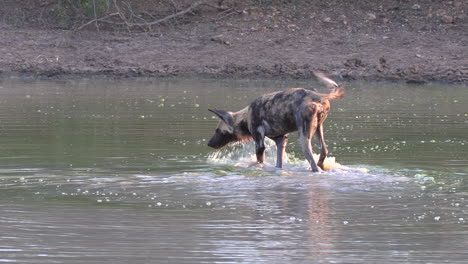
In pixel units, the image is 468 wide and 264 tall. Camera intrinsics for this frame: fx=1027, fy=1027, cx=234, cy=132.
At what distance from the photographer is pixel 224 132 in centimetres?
1245

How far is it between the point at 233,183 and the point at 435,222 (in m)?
2.67

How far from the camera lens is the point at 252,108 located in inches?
466

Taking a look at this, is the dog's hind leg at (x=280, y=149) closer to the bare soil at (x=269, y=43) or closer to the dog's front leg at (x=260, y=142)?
the dog's front leg at (x=260, y=142)

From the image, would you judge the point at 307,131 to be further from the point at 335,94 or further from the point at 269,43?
the point at 269,43

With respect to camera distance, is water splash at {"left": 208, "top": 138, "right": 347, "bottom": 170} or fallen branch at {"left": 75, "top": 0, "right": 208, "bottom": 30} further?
fallen branch at {"left": 75, "top": 0, "right": 208, "bottom": 30}

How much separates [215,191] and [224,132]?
8.86 feet

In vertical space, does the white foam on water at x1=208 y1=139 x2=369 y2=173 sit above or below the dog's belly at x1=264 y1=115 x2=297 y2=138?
below

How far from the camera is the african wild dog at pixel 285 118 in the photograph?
11195 millimetres

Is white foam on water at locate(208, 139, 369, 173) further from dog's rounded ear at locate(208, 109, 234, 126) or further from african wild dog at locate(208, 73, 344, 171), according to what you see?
dog's rounded ear at locate(208, 109, 234, 126)

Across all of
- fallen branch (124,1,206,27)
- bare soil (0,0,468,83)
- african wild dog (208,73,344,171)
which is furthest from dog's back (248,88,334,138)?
fallen branch (124,1,206,27)

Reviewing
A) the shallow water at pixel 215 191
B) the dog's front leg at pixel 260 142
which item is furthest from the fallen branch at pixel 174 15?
the dog's front leg at pixel 260 142

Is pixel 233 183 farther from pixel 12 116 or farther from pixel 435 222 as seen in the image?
pixel 12 116

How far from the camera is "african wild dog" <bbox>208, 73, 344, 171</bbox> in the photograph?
11195 mm

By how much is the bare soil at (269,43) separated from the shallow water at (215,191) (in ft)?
21.1
